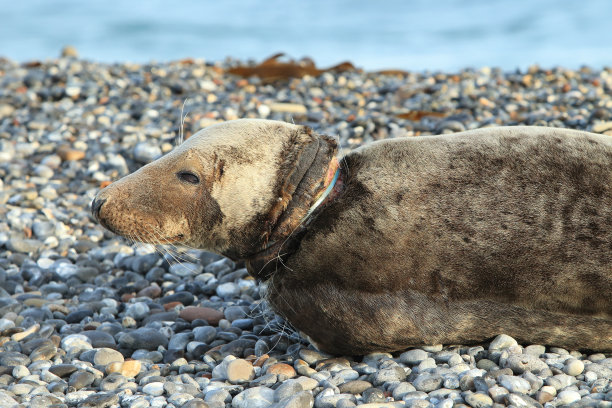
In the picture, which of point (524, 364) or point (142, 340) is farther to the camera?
point (142, 340)

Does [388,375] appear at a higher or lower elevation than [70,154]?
lower

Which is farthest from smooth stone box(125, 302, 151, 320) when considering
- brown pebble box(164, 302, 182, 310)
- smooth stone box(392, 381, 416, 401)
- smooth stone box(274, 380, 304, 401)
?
smooth stone box(392, 381, 416, 401)

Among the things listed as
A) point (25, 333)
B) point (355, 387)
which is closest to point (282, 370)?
point (355, 387)

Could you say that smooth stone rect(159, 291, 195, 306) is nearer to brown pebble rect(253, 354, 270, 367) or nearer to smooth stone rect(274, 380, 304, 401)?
brown pebble rect(253, 354, 270, 367)

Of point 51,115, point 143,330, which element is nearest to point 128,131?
point 51,115

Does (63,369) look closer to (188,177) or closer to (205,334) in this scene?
(205,334)

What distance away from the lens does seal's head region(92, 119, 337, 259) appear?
4.44m

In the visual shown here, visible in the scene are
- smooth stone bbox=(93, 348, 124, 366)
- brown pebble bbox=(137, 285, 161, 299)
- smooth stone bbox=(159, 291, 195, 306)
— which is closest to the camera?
smooth stone bbox=(93, 348, 124, 366)

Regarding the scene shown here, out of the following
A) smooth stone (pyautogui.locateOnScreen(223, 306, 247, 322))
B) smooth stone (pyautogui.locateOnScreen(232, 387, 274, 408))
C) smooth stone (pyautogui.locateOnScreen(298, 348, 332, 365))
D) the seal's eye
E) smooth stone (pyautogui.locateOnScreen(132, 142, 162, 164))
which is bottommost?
smooth stone (pyautogui.locateOnScreen(232, 387, 274, 408))

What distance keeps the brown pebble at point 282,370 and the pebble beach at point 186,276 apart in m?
0.01

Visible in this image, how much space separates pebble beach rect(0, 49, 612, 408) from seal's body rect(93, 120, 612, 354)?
222 mm

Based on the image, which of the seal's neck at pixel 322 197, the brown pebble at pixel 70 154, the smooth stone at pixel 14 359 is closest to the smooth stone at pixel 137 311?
the smooth stone at pixel 14 359

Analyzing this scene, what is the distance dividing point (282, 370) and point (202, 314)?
1.24m

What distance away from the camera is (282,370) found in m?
4.22
